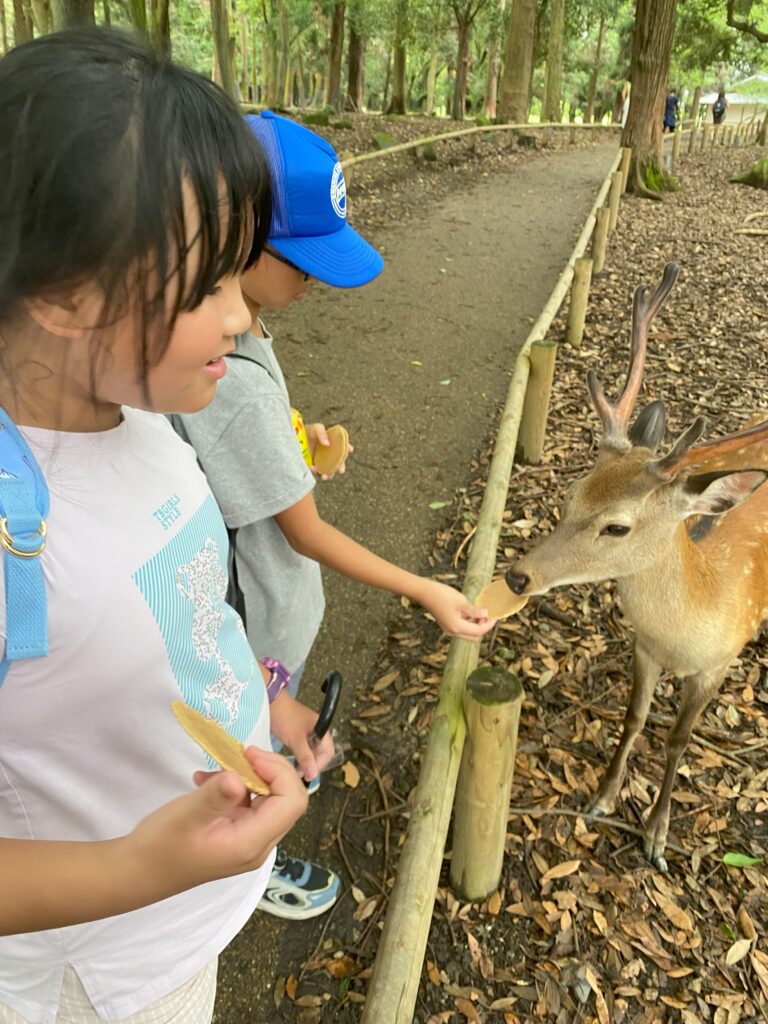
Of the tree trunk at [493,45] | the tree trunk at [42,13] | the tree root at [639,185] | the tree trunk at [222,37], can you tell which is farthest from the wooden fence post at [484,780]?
the tree trunk at [493,45]

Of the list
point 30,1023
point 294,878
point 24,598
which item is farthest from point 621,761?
point 24,598

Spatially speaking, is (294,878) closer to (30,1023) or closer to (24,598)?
(30,1023)

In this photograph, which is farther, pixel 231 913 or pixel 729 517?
pixel 729 517

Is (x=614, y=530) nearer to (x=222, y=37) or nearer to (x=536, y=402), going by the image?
(x=536, y=402)

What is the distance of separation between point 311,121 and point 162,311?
1814 centimetres

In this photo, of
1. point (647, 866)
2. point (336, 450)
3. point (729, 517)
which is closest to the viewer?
point (336, 450)

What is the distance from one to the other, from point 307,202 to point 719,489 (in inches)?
55.8

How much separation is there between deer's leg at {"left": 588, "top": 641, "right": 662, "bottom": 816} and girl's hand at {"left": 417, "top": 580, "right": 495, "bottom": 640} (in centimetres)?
97

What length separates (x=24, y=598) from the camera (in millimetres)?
761

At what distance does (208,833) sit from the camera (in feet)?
2.47

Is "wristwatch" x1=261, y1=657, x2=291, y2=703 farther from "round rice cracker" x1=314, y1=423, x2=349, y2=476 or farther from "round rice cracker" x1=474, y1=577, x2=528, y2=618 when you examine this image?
"round rice cracker" x1=474, y1=577, x2=528, y2=618

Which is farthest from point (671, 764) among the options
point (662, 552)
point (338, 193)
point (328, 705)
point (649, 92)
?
point (649, 92)

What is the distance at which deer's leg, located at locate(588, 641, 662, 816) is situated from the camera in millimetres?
2463

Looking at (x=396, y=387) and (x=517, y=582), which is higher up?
(x=517, y=582)
